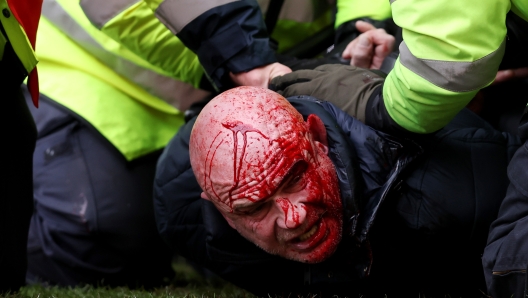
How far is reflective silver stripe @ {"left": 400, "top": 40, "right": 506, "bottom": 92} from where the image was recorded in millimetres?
1642

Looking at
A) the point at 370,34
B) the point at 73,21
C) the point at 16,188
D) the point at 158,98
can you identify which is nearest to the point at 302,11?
the point at 370,34

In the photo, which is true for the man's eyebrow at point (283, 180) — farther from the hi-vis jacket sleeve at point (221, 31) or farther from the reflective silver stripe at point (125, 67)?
the reflective silver stripe at point (125, 67)

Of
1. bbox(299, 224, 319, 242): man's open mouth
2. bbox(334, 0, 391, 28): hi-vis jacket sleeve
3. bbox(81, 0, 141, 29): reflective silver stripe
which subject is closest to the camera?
bbox(299, 224, 319, 242): man's open mouth

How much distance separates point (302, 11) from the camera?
289 cm

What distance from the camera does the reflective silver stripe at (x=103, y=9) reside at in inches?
99.9

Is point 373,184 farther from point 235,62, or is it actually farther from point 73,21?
point 73,21

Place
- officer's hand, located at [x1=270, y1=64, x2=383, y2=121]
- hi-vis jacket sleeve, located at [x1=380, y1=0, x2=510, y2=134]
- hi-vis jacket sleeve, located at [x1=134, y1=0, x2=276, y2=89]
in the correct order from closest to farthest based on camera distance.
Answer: hi-vis jacket sleeve, located at [x1=380, y1=0, x2=510, y2=134]
officer's hand, located at [x1=270, y1=64, x2=383, y2=121]
hi-vis jacket sleeve, located at [x1=134, y1=0, x2=276, y2=89]

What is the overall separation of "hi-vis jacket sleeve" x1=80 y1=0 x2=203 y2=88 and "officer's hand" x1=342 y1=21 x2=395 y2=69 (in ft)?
2.25

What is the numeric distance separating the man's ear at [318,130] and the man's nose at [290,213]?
0.22 metres

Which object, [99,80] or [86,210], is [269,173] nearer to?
[86,210]

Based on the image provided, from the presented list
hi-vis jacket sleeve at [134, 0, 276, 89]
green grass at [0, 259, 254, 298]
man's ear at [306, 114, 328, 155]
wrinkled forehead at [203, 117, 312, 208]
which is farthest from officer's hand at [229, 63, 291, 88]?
green grass at [0, 259, 254, 298]

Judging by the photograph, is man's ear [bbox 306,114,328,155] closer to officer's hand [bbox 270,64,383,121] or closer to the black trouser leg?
officer's hand [bbox 270,64,383,121]

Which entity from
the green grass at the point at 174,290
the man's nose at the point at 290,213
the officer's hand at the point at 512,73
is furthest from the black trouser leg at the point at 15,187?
the officer's hand at the point at 512,73

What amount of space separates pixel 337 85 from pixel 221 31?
525 mm
